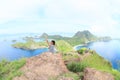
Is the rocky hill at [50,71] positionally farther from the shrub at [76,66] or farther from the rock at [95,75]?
the shrub at [76,66]

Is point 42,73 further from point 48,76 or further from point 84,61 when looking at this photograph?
point 84,61

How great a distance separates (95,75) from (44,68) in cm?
274

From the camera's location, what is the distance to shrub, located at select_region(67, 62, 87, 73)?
14.2m

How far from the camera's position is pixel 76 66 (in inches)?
567

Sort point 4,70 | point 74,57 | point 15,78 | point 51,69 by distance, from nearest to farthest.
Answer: point 15,78 < point 51,69 < point 74,57 < point 4,70

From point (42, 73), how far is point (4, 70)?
4542 mm

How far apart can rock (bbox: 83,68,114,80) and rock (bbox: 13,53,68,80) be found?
1.43 meters

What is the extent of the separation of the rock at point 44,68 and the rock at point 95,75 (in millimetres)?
1428

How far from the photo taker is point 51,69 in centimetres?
1356

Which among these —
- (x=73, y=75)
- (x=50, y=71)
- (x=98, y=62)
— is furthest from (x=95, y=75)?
(x=98, y=62)

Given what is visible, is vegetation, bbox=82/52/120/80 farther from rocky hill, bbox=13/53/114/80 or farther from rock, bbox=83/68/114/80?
rock, bbox=83/68/114/80

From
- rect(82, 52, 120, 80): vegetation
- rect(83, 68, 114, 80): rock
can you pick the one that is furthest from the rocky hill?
rect(82, 52, 120, 80): vegetation

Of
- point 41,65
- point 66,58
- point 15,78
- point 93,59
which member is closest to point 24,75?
point 15,78

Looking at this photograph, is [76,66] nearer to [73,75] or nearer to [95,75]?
[73,75]
